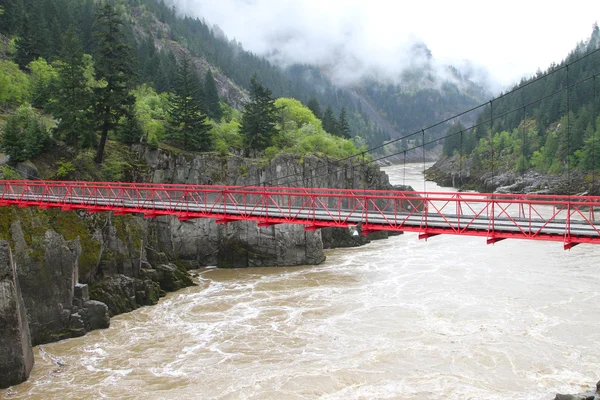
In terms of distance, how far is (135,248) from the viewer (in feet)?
84.1

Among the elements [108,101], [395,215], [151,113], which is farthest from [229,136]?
[395,215]

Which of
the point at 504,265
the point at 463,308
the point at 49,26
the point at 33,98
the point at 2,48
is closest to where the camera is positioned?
the point at 463,308

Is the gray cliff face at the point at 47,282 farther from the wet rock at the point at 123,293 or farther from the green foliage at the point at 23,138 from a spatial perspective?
the green foliage at the point at 23,138

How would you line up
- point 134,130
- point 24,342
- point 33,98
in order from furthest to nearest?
point 33,98 < point 134,130 < point 24,342

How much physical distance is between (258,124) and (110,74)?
14.4 metres

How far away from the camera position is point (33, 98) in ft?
135

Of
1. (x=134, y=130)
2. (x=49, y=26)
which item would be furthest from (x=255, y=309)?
(x=49, y=26)

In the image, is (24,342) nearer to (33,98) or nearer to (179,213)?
(179,213)

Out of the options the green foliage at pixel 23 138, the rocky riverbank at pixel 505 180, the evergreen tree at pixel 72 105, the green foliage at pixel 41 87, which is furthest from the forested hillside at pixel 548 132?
the green foliage at pixel 41 87

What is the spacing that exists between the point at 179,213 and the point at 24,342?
7.00 metres

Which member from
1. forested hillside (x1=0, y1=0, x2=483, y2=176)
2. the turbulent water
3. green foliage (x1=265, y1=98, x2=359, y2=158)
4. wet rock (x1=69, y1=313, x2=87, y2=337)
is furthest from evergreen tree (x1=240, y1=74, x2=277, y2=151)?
wet rock (x1=69, y1=313, x2=87, y2=337)

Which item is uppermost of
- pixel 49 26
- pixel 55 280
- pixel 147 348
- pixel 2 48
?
pixel 49 26

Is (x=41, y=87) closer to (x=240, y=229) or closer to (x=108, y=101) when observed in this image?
(x=108, y=101)

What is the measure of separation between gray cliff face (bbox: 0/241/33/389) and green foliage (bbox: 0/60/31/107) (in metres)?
26.3
